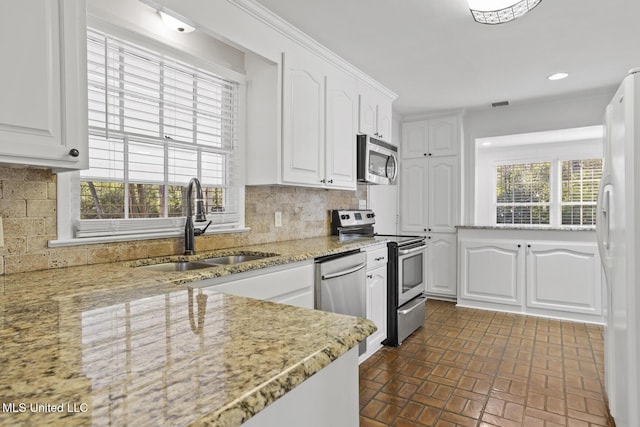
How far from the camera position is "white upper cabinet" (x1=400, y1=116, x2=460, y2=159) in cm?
A: 467

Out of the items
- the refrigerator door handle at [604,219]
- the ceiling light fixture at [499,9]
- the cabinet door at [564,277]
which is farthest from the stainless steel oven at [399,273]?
the ceiling light fixture at [499,9]

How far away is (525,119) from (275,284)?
3.95 m

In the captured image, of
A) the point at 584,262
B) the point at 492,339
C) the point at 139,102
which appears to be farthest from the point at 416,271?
the point at 139,102

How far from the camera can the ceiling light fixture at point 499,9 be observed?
214 centimetres

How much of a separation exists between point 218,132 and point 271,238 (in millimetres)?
879

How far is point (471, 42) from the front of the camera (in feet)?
9.16

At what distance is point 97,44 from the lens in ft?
5.98

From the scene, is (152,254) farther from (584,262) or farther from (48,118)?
(584,262)

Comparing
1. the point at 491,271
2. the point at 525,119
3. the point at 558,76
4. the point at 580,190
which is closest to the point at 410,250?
the point at 491,271

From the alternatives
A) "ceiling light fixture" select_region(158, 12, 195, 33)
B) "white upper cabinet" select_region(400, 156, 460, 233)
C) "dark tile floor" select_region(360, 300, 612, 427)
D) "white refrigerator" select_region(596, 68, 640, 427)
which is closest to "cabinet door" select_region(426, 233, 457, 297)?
"white upper cabinet" select_region(400, 156, 460, 233)

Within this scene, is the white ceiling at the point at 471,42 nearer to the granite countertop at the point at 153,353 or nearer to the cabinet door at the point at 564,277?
the cabinet door at the point at 564,277

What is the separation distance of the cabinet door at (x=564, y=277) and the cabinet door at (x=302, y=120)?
2702mm

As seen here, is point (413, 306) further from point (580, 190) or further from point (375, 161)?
point (580, 190)
